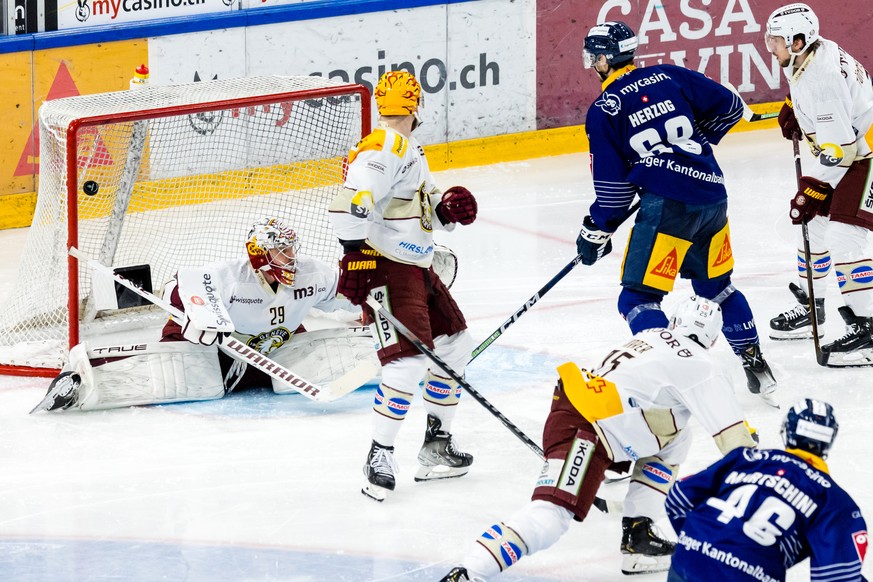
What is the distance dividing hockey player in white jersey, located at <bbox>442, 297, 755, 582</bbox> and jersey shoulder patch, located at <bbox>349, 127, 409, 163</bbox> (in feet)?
3.21

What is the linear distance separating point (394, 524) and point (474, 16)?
15.5 feet

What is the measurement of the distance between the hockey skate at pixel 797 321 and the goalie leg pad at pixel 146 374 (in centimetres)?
214

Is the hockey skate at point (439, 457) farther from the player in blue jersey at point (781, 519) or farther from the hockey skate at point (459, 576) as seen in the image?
the player in blue jersey at point (781, 519)

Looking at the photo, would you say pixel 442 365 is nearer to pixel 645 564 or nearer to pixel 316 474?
pixel 316 474

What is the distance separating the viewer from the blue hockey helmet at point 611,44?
4.64m

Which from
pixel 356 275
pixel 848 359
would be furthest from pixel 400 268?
pixel 848 359

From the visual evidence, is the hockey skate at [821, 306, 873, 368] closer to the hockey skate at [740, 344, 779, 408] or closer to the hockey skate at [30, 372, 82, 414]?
the hockey skate at [740, 344, 779, 408]

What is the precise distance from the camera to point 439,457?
14.6ft

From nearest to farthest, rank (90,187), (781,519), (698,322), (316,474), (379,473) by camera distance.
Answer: (781,519)
(698,322)
(379,473)
(316,474)
(90,187)

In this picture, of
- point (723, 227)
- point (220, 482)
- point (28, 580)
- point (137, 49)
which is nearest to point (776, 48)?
point (723, 227)

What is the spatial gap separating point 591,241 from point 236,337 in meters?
1.31

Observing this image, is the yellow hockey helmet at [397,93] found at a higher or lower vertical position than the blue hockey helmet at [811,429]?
higher

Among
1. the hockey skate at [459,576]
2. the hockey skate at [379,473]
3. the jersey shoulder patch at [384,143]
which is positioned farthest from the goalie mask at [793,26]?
the hockey skate at [459,576]

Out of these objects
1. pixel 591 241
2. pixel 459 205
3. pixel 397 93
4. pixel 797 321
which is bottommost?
pixel 797 321
